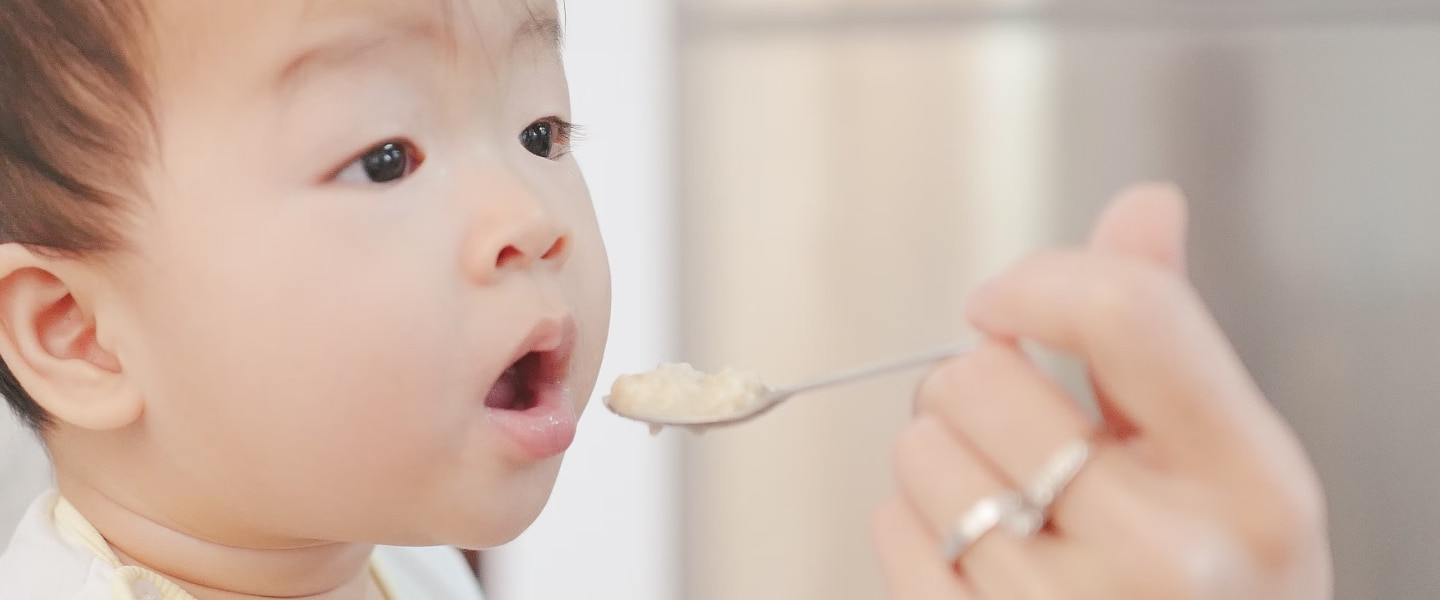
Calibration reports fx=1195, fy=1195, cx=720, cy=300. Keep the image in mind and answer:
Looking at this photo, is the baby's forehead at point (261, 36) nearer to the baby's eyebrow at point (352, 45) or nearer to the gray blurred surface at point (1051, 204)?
the baby's eyebrow at point (352, 45)

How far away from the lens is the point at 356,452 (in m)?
0.58

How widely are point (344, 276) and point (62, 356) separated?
16cm

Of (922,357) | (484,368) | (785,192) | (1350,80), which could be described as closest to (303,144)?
(484,368)

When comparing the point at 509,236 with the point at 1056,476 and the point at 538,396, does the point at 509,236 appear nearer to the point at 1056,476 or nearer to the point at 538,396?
the point at 538,396

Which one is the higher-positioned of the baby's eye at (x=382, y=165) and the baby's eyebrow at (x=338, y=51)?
the baby's eyebrow at (x=338, y=51)

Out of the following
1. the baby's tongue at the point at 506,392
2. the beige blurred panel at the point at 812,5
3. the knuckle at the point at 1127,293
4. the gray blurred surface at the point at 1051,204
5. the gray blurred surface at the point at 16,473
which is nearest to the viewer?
the knuckle at the point at 1127,293

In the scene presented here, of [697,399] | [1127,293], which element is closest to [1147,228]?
[1127,293]

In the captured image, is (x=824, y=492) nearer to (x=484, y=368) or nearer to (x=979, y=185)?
(x=979, y=185)

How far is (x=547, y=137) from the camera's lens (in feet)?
Answer: 2.23

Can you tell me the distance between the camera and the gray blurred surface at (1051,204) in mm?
1202

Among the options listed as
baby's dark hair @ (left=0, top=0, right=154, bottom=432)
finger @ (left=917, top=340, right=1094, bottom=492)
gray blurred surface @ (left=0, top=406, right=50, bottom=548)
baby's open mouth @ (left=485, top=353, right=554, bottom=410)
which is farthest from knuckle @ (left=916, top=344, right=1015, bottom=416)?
gray blurred surface @ (left=0, top=406, right=50, bottom=548)

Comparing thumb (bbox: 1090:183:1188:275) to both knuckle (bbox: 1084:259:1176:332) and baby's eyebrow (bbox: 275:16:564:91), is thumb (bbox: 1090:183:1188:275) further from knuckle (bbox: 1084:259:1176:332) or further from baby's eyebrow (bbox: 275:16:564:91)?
baby's eyebrow (bbox: 275:16:564:91)

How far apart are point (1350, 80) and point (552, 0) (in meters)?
0.93

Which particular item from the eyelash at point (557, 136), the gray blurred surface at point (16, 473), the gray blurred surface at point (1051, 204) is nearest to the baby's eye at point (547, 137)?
the eyelash at point (557, 136)
